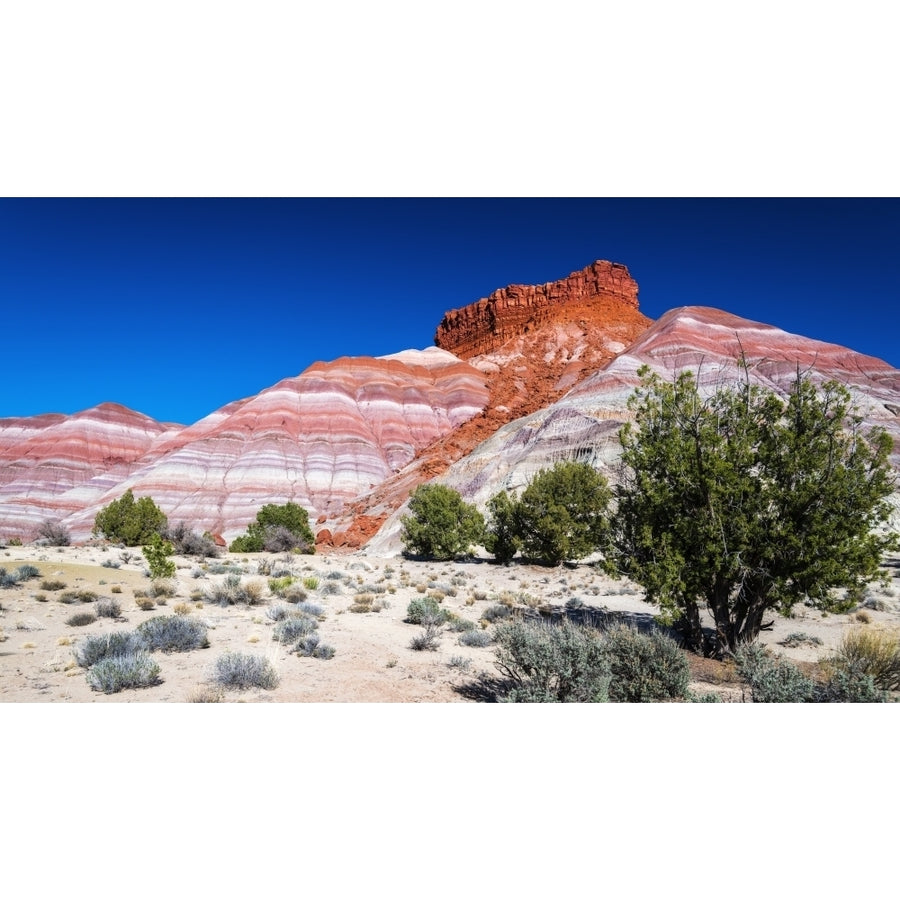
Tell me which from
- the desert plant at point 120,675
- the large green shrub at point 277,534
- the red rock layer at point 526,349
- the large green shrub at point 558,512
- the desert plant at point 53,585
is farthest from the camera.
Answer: the red rock layer at point 526,349

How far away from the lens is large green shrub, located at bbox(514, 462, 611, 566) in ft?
83.4

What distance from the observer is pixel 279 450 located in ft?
193

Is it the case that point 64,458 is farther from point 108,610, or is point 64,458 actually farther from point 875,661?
point 875,661

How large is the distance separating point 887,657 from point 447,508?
23.5m

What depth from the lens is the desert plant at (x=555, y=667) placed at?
6.48 metres

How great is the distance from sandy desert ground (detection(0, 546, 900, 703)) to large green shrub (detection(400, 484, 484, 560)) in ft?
27.8

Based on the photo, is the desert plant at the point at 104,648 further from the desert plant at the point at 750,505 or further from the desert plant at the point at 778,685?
the desert plant at the point at 778,685

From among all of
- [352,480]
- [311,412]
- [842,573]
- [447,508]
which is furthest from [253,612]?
[311,412]

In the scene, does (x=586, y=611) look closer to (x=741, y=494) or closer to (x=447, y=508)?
(x=741, y=494)

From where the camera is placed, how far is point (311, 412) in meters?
65.6

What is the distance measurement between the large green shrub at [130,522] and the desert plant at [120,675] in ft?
82.2

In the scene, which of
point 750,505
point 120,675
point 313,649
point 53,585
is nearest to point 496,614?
point 313,649

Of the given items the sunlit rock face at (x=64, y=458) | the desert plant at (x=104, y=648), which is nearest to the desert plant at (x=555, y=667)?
the desert plant at (x=104, y=648)

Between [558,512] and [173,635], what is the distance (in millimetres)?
19393
